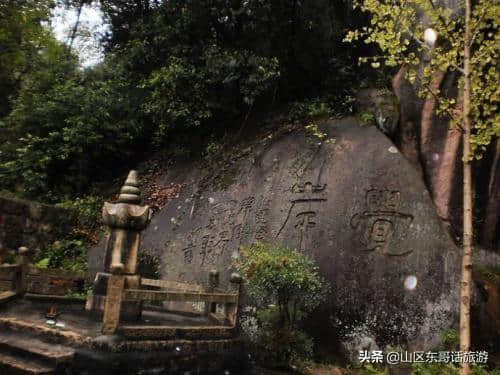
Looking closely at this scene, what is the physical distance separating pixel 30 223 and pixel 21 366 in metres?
7.75

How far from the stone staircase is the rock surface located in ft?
13.8

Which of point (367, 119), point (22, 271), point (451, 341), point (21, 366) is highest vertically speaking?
point (367, 119)

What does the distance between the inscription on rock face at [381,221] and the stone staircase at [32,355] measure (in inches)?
201

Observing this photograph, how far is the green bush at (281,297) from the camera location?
21.0 ft

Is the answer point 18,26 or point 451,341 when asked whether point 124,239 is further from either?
point 18,26

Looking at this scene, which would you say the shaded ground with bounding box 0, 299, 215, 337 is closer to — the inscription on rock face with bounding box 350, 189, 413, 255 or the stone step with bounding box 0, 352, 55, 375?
the stone step with bounding box 0, 352, 55, 375

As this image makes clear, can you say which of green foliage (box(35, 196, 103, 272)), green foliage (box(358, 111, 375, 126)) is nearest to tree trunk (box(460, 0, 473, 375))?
green foliage (box(358, 111, 375, 126))

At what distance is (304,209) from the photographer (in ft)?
28.2

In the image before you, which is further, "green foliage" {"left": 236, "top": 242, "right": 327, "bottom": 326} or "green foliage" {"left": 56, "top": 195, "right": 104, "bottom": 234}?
"green foliage" {"left": 56, "top": 195, "right": 104, "bottom": 234}

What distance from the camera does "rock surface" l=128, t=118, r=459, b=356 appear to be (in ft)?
22.9

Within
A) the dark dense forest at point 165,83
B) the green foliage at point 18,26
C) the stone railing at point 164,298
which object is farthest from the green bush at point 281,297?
the green foliage at point 18,26

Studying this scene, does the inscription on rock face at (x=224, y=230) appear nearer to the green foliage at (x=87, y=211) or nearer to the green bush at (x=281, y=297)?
the green bush at (x=281, y=297)

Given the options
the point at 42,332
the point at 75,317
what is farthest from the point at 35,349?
the point at 75,317

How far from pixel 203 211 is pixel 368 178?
13.4ft
